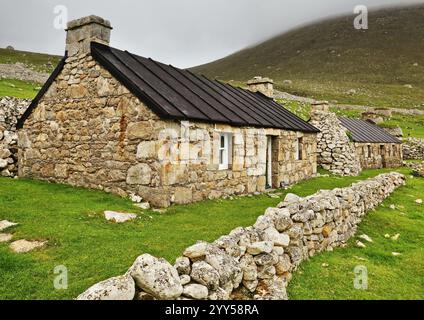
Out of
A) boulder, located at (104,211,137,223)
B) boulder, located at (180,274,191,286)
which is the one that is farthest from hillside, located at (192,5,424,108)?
Result: boulder, located at (180,274,191,286)

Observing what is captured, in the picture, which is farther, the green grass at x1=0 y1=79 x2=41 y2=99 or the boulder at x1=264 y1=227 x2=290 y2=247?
the green grass at x1=0 y1=79 x2=41 y2=99

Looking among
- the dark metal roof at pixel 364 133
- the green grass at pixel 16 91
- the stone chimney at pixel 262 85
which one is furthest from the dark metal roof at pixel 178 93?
the dark metal roof at pixel 364 133

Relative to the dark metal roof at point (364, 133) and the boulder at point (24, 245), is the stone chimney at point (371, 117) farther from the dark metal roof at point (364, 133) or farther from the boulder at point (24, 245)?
the boulder at point (24, 245)

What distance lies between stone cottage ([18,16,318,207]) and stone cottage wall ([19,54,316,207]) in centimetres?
3

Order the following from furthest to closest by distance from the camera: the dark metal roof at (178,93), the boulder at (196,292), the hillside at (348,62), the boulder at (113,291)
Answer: the hillside at (348,62) → the dark metal roof at (178,93) → the boulder at (196,292) → the boulder at (113,291)

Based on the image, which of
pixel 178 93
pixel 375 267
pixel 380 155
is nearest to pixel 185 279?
pixel 375 267

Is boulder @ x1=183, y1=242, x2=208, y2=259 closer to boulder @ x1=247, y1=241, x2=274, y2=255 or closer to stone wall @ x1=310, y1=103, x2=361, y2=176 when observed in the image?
boulder @ x1=247, y1=241, x2=274, y2=255

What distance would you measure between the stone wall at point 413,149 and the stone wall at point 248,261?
35.8 metres

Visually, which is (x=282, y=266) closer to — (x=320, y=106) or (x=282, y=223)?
(x=282, y=223)

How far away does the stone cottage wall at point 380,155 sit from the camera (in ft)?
102

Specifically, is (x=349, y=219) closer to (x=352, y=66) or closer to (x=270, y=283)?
(x=270, y=283)

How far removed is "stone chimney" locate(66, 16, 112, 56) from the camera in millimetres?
13039

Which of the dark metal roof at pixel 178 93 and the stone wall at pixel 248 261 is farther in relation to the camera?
the dark metal roof at pixel 178 93
